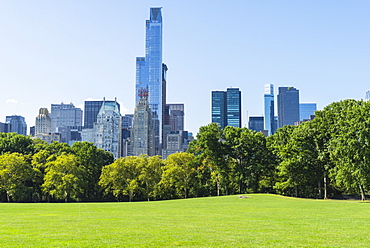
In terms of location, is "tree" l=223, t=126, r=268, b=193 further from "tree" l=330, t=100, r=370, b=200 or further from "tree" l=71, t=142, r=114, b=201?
"tree" l=71, t=142, r=114, b=201

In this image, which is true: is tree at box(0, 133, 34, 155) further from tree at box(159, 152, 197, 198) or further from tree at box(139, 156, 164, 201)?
tree at box(159, 152, 197, 198)

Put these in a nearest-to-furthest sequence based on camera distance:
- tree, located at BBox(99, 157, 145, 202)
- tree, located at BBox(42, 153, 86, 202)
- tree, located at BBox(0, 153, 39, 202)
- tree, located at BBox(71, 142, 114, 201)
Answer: tree, located at BBox(0, 153, 39, 202)
tree, located at BBox(42, 153, 86, 202)
tree, located at BBox(99, 157, 145, 202)
tree, located at BBox(71, 142, 114, 201)

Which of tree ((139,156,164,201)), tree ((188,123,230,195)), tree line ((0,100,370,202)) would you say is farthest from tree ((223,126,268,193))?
tree ((139,156,164,201))

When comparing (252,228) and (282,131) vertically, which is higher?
(282,131)

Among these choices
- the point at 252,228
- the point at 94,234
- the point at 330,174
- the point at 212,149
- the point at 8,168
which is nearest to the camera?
the point at 94,234

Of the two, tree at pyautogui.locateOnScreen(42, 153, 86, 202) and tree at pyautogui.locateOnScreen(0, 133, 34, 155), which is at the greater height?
tree at pyautogui.locateOnScreen(0, 133, 34, 155)

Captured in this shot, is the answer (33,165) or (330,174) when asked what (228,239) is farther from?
(33,165)

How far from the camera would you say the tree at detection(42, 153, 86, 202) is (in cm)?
6775

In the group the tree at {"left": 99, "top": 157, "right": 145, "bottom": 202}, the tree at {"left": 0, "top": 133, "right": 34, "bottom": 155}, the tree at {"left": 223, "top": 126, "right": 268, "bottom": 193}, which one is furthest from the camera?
the tree at {"left": 0, "top": 133, "right": 34, "bottom": 155}

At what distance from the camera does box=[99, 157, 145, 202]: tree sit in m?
71.3

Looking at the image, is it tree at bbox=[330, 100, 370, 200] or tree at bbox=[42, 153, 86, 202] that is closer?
tree at bbox=[330, 100, 370, 200]

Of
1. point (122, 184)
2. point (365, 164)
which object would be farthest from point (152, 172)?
point (365, 164)

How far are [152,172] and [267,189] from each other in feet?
71.8

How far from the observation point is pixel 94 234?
1639cm
